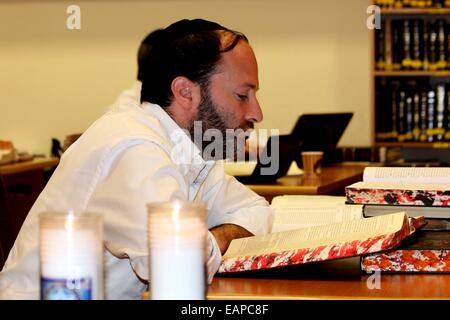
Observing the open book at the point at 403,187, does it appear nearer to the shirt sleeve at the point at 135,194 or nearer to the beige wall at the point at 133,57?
the shirt sleeve at the point at 135,194

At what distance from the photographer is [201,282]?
105 cm

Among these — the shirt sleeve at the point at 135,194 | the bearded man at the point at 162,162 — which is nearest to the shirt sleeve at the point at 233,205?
the bearded man at the point at 162,162

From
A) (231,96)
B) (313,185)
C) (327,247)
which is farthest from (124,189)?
(313,185)

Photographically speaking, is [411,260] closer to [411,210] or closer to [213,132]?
[411,210]

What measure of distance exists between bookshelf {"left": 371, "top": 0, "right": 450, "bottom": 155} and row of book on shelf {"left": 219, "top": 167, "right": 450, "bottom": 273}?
9.50ft

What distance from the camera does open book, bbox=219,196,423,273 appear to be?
1.41 meters

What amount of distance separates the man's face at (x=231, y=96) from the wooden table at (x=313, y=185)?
4.10 ft

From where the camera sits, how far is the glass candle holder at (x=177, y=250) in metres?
1.01

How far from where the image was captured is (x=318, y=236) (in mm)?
1584

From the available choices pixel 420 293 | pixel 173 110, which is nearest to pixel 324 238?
pixel 420 293

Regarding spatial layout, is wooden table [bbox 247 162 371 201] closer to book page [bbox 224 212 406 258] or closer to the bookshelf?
the bookshelf

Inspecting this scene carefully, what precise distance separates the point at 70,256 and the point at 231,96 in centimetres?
95

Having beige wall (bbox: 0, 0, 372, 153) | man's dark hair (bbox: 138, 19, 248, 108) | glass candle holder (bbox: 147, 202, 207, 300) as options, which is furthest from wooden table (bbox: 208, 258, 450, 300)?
beige wall (bbox: 0, 0, 372, 153)
